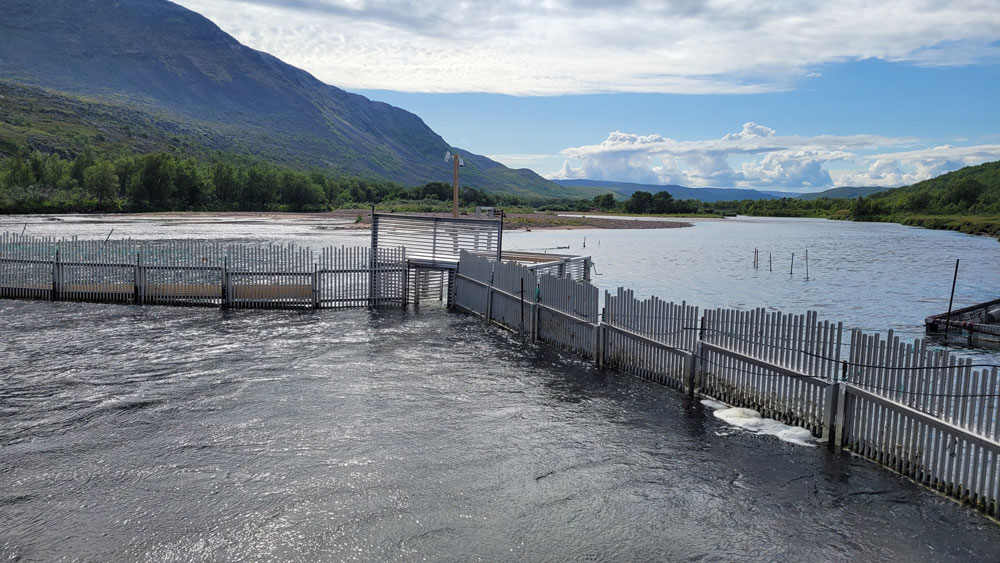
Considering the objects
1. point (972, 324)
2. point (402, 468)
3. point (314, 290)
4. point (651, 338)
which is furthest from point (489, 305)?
point (972, 324)

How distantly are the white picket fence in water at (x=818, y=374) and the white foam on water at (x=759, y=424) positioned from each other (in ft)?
0.45

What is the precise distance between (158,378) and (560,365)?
7.87m

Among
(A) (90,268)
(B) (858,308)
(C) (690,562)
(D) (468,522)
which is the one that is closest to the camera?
(C) (690,562)

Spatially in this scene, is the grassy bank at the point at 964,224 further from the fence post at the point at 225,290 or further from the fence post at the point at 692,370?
the fence post at the point at 225,290

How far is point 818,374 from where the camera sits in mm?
10430

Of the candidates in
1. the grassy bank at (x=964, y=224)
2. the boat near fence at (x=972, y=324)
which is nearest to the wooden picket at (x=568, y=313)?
the boat near fence at (x=972, y=324)

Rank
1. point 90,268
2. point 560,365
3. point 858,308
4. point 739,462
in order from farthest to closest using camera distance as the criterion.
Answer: point 858,308 < point 90,268 < point 560,365 < point 739,462

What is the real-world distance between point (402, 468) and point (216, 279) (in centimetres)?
1625

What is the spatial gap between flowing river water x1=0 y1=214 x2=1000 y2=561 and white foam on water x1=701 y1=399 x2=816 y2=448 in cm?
26

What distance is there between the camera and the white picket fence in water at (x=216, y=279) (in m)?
22.4

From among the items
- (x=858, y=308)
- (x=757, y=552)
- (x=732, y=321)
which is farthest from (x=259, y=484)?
(x=858, y=308)

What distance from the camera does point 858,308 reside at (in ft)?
120

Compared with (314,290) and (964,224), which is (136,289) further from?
(964,224)

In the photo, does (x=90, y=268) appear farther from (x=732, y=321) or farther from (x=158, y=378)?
(x=732, y=321)
